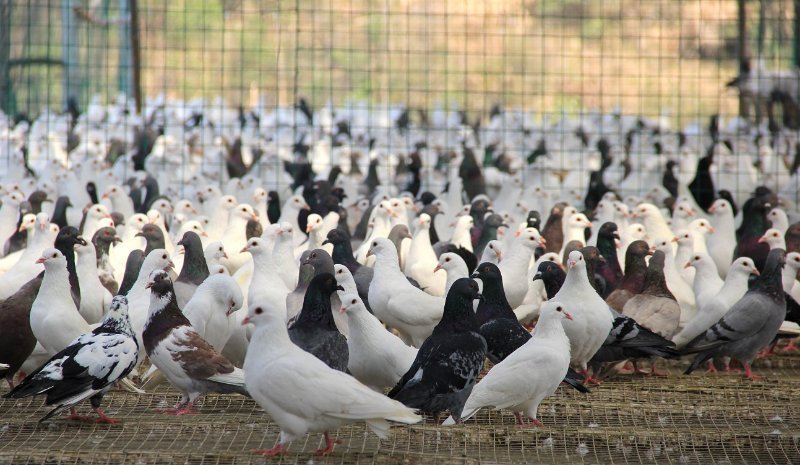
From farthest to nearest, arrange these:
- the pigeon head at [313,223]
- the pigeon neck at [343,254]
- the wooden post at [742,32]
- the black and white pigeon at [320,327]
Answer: the wooden post at [742,32]
the pigeon head at [313,223]
the pigeon neck at [343,254]
the black and white pigeon at [320,327]

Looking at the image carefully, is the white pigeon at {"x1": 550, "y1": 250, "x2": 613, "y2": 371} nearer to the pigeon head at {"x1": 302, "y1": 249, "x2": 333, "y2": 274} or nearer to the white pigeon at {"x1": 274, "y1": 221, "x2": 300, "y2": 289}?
the pigeon head at {"x1": 302, "y1": 249, "x2": 333, "y2": 274}

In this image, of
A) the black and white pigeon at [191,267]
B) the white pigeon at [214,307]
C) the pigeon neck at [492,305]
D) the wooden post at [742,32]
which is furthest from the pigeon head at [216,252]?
the wooden post at [742,32]

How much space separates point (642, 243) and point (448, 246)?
6.01 feet

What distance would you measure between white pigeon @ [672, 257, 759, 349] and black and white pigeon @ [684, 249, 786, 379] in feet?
0.65

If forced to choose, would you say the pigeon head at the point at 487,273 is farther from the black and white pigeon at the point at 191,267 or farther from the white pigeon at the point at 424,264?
the black and white pigeon at the point at 191,267

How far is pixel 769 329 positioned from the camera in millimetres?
8109

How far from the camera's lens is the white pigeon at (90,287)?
8.24m

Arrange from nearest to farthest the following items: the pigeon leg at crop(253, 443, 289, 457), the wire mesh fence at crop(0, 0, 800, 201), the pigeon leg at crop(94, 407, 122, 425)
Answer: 1. the pigeon leg at crop(253, 443, 289, 457)
2. the pigeon leg at crop(94, 407, 122, 425)
3. the wire mesh fence at crop(0, 0, 800, 201)

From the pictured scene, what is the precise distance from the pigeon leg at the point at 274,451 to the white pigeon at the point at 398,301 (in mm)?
2583

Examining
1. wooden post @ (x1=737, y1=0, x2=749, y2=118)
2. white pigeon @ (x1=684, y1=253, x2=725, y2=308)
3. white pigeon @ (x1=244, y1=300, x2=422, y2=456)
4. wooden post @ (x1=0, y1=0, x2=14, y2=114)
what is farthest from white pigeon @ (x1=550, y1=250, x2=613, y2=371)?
wooden post @ (x1=0, y1=0, x2=14, y2=114)

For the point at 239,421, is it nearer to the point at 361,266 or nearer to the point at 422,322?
the point at 422,322

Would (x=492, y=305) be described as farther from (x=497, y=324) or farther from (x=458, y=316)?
(x=458, y=316)

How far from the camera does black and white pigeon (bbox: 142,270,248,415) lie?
6336 millimetres

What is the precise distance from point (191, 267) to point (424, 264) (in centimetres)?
204
